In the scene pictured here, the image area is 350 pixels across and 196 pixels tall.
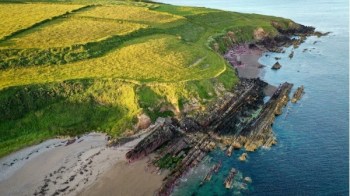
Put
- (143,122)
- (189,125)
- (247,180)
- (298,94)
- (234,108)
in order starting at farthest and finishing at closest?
1. (298,94)
2. (234,108)
3. (189,125)
4. (143,122)
5. (247,180)

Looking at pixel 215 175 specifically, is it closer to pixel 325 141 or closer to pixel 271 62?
pixel 325 141

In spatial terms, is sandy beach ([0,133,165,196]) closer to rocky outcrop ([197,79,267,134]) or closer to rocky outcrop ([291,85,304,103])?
rocky outcrop ([197,79,267,134])

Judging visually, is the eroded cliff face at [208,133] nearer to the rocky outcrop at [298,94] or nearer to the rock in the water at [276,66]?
the rocky outcrop at [298,94]

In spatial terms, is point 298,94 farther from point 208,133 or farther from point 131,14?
point 131,14

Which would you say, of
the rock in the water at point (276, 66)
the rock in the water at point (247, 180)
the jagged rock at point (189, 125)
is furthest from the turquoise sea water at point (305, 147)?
the jagged rock at point (189, 125)

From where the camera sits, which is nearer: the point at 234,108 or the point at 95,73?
the point at 234,108

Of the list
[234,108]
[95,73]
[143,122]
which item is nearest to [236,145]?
[234,108]
